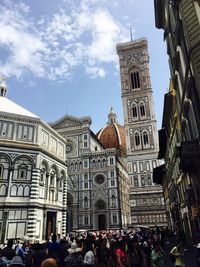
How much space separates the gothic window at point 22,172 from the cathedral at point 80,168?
9cm

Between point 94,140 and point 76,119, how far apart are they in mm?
7137

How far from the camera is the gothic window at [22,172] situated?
73.9 feet

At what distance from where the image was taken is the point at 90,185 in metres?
49.4

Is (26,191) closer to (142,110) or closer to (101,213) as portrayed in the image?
(101,213)

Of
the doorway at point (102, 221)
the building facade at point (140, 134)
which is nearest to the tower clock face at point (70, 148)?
the building facade at point (140, 134)

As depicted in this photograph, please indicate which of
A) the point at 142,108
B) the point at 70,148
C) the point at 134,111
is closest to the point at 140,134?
the point at 134,111

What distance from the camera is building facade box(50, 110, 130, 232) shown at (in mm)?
46594

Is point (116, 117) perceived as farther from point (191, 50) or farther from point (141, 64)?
point (191, 50)

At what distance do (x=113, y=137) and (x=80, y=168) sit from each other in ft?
102

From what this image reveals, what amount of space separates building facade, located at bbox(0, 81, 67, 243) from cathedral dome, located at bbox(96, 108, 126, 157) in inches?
1984

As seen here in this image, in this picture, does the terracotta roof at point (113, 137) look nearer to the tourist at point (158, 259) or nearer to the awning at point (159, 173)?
the awning at point (159, 173)

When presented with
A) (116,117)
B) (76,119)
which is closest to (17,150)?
(76,119)

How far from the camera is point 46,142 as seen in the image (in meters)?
26.6

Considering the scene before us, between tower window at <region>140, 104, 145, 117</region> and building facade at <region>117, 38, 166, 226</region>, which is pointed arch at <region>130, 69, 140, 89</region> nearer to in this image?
building facade at <region>117, 38, 166, 226</region>
